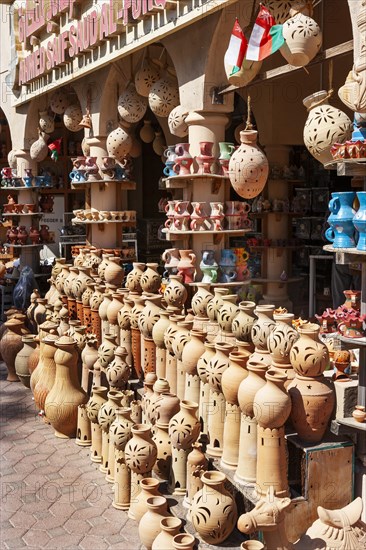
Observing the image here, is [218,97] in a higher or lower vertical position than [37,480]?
higher

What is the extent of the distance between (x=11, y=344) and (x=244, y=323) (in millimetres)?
3313

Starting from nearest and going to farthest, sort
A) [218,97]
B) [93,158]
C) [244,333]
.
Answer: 1. [244,333]
2. [218,97]
3. [93,158]

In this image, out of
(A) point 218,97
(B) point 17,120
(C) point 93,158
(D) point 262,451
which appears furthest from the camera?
(B) point 17,120

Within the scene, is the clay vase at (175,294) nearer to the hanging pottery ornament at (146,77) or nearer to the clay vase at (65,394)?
the clay vase at (65,394)

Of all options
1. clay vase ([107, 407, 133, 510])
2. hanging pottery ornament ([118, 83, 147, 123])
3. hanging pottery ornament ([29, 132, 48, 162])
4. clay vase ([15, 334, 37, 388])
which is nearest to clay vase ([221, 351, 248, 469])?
clay vase ([107, 407, 133, 510])

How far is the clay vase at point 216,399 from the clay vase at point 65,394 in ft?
5.06

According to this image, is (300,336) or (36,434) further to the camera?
(36,434)

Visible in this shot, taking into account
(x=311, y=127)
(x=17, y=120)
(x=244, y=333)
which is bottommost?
(x=244, y=333)

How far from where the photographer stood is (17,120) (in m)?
9.38

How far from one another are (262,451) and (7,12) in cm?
895

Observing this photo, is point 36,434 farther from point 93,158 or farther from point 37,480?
point 93,158

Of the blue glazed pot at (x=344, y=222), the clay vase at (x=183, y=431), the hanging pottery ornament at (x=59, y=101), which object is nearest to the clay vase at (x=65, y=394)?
the clay vase at (x=183, y=431)

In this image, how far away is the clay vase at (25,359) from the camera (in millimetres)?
5973

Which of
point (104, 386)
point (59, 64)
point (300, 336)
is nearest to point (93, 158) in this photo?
point (59, 64)
